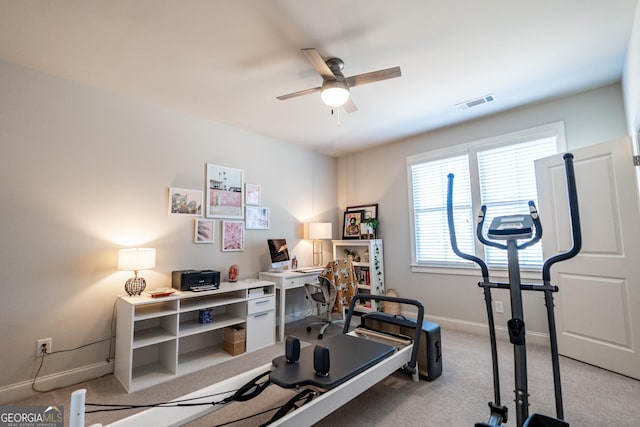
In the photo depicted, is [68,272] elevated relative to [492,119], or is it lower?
lower

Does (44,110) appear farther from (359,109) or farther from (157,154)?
(359,109)

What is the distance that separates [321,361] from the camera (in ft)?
5.29

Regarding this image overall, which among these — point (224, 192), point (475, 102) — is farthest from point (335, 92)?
point (224, 192)

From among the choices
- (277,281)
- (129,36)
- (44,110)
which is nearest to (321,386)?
(277,281)

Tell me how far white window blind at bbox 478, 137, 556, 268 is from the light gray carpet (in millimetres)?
1068

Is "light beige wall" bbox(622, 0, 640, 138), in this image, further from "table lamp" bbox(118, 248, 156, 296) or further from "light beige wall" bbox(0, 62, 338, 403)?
"table lamp" bbox(118, 248, 156, 296)

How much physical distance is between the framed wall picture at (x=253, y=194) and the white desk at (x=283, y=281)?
950 mm

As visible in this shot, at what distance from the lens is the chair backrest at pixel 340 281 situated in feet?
11.6

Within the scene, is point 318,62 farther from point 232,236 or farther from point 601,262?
point 601,262

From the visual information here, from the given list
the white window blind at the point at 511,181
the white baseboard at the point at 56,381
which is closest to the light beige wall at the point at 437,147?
the white window blind at the point at 511,181

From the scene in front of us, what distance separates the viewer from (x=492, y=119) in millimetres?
3531

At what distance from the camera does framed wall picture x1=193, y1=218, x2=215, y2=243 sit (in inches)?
129

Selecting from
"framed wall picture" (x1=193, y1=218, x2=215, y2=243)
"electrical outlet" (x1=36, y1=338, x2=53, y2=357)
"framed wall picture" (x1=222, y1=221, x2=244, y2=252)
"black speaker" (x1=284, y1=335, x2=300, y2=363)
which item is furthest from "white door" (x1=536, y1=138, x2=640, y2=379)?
"electrical outlet" (x1=36, y1=338, x2=53, y2=357)

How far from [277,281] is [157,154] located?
1.96 metres
